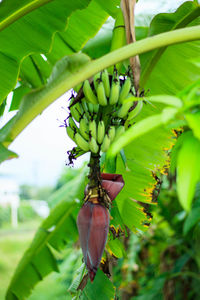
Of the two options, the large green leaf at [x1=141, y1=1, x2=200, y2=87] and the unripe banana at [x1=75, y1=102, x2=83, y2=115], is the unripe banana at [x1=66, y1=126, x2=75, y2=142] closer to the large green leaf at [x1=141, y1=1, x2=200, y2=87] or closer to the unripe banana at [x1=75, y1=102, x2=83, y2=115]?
the unripe banana at [x1=75, y1=102, x2=83, y2=115]

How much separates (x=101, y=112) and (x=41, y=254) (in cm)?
47

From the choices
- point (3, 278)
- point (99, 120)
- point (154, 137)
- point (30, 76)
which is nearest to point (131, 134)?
point (99, 120)

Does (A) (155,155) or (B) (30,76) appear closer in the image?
(A) (155,155)

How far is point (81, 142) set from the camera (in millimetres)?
706

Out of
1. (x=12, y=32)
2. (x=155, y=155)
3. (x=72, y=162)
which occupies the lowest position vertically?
(x=155, y=155)

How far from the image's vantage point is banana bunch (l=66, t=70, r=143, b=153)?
673 millimetres

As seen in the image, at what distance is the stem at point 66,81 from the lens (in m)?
0.59

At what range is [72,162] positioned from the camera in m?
0.76

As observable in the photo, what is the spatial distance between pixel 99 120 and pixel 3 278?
7898 mm

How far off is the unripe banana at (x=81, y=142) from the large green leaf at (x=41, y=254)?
0.86 feet

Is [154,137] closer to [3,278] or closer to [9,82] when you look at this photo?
[9,82]

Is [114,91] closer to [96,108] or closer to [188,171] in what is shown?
[96,108]

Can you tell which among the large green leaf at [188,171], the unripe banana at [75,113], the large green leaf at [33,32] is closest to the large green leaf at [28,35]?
the large green leaf at [33,32]

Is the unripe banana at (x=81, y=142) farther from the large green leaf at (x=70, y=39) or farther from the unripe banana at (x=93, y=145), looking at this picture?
the large green leaf at (x=70, y=39)
